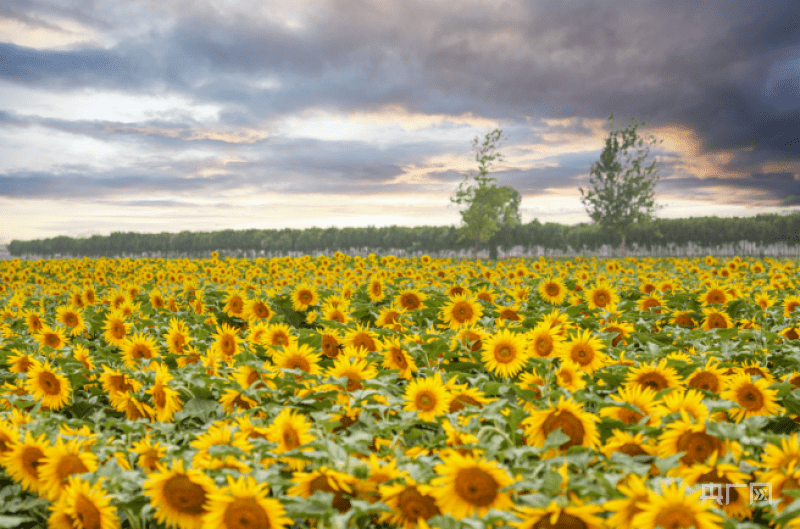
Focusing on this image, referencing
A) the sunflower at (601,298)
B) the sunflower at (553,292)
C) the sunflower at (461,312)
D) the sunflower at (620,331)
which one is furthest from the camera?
the sunflower at (553,292)

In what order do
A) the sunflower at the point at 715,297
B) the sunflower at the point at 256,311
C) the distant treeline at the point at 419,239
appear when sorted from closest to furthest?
the sunflower at the point at 256,311, the sunflower at the point at 715,297, the distant treeline at the point at 419,239

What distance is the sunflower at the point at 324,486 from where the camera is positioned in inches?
83.0

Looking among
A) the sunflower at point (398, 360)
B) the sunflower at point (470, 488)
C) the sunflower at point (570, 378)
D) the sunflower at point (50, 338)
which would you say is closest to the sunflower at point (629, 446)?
the sunflower at point (470, 488)

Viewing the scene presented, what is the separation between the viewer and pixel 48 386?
13.0 ft

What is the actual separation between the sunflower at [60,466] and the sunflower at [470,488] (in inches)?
68.1

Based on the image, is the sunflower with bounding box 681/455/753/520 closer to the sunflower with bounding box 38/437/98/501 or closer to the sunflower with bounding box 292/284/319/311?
the sunflower with bounding box 38/437/98/501

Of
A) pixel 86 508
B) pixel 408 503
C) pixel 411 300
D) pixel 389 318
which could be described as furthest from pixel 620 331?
pixel 86 508

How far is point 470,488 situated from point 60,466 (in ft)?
6.71

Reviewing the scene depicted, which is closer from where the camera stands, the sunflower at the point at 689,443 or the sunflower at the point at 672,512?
the sunflower at the point at 672,512

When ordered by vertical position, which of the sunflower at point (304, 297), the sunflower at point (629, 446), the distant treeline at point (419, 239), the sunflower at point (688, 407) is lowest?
the sunflower at point (629, 446)

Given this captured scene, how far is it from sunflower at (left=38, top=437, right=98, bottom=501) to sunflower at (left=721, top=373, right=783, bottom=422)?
3481 millimetres

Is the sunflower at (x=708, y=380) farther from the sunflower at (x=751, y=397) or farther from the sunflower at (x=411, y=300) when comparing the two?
the sunflower at (x=411, y=300)

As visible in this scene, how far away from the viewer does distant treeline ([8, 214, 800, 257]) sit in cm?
7069

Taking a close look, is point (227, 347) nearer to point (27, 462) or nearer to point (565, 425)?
point (27, 462)
